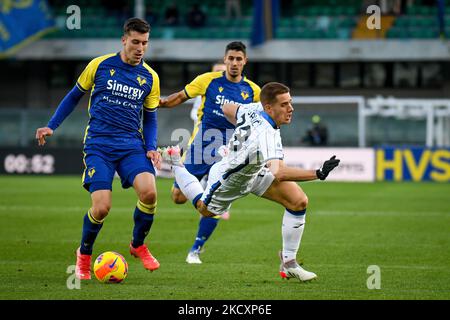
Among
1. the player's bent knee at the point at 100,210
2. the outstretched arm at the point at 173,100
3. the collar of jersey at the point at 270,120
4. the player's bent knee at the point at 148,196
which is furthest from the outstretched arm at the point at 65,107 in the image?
the collar of jersey at the point at 270,120

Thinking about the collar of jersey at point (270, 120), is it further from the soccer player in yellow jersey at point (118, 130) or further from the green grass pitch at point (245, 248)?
the green grass pitch at point (245, 248)

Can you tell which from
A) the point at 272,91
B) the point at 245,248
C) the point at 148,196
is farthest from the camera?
the point at 245,248

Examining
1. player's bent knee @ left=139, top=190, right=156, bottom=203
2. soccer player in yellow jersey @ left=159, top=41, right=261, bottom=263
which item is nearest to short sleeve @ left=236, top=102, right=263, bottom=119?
player's bent knee @ left=139, top=190, right=156, bottom=203

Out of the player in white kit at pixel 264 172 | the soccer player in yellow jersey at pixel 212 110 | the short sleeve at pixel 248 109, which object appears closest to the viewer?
the player in white kit at pixel 264 172

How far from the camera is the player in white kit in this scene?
8727mm

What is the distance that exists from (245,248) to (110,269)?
381cm

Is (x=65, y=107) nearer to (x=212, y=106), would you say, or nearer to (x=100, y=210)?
(x=100, y=210)

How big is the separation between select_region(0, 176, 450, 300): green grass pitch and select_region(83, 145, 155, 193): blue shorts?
99 centimetres

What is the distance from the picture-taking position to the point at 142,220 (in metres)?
9.62

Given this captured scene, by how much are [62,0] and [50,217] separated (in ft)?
81.4

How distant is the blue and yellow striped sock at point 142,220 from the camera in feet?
31.4

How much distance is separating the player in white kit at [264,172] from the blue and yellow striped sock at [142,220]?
550 millimetres

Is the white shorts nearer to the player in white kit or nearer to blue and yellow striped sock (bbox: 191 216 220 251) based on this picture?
the player in white kit

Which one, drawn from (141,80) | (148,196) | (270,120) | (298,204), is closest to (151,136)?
(141,80)
